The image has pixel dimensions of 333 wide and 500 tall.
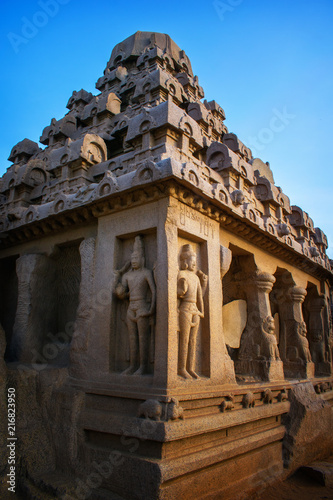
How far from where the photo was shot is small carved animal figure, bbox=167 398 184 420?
3.77 m

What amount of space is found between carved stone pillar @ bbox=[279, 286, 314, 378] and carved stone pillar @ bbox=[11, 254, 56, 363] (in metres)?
4.85

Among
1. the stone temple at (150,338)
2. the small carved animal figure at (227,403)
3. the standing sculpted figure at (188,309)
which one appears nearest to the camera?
the stone temple at (150,338)

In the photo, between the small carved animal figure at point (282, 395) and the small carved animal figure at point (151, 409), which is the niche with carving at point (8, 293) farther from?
the small carved animal figure at point (282, 395)

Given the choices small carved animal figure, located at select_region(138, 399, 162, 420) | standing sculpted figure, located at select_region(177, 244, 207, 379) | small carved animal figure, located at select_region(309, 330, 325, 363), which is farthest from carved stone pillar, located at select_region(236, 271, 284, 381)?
small carved animal figure, located at select_region(309, 330, 325, 363)

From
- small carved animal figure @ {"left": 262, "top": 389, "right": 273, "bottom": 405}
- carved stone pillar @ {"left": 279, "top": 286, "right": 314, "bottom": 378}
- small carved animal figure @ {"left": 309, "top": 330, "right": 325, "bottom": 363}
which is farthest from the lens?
small carved animal figure @ {"left": 309, "top": 330, "right": 325, "bottom": 363}

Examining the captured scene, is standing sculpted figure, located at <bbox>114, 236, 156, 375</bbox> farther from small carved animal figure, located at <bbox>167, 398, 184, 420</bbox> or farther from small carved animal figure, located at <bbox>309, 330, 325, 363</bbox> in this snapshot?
small carved animal figure, located at <bbox>309, 330, 325, 363</bbox>

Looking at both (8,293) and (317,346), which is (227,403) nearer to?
(8,293)

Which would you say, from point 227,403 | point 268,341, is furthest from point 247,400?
point 268,341

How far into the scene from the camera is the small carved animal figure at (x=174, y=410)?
377 cm

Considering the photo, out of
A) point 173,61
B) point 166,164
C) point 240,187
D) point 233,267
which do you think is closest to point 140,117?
point 166,164

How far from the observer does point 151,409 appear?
3.83m

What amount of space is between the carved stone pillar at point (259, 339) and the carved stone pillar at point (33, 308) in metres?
3.42

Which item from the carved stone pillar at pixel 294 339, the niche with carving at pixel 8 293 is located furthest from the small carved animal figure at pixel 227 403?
the niche with carving at pixel 8 293

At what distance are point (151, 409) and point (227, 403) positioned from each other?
1.30 meters
